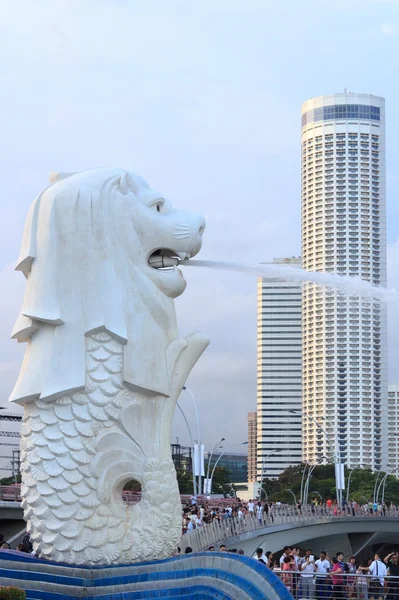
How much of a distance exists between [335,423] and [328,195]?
29044 mm

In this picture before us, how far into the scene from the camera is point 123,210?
17.2 metres

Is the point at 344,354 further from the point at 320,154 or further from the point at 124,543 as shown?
the point at 124,543

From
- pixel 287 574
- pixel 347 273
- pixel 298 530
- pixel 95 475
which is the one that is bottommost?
pixel 287 574

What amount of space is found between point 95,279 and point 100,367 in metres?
1.39

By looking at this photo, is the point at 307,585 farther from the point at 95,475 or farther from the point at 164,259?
the point at 164,259

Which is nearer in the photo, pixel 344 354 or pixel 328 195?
pixel 344 354

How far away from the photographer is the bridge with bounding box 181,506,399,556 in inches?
1124

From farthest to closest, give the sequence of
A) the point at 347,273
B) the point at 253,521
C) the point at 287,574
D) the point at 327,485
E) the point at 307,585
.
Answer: the point at 347,273 < the point at 327,485 < the point at 253,521 < the point at 287,574 < the point at 307,585

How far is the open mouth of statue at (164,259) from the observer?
58.0ft

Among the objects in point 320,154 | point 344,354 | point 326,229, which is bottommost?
point 344,354

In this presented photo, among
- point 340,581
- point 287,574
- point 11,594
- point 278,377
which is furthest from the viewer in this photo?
point 278,377

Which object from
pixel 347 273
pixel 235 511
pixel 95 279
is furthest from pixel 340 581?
pixel 347 273

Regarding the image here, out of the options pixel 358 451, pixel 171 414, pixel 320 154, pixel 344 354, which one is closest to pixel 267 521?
pixel 171 414

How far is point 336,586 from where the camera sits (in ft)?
54.9
